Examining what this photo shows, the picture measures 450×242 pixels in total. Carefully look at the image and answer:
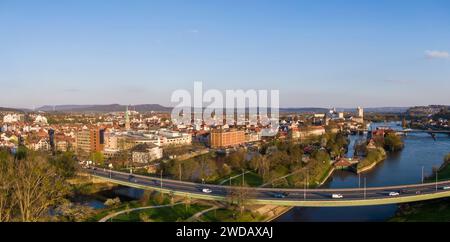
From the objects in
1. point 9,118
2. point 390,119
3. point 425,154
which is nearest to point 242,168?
point 425,154

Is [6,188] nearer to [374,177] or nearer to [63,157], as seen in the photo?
[63,157]

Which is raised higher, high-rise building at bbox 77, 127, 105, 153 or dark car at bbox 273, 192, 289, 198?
high-rise building at bbox 77, 127, 105, 153

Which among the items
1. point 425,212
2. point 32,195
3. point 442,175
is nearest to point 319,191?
point 425,212

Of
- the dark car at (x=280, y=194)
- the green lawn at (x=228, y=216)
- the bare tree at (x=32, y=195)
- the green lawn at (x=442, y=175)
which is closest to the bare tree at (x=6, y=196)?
the bare tree at (x=32, y=195)

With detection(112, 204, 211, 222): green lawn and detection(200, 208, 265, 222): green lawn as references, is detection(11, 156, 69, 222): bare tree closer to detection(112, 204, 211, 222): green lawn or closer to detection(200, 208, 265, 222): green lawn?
detection(112, 204, 211, 222): green lawn

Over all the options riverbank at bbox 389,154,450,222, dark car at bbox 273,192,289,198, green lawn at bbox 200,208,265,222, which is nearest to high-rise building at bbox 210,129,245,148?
dark car at bbox 273,192,289,198

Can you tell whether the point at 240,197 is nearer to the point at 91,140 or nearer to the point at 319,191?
the point at 319,191
